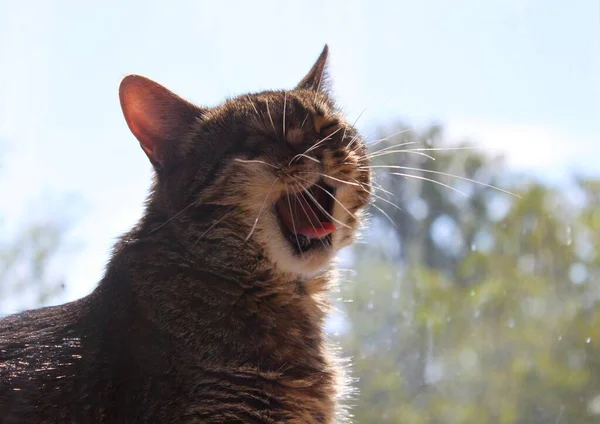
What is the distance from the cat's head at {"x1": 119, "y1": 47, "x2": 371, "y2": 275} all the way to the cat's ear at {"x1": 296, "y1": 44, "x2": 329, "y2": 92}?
7.4 inches

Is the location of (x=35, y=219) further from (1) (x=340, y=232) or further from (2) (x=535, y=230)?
(2) (x=535, y=230)

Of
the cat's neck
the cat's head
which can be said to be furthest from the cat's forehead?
the cat's neck

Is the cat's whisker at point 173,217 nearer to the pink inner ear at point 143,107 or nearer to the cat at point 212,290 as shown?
the cat at point 212,290

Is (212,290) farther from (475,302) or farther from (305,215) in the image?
(475,302)

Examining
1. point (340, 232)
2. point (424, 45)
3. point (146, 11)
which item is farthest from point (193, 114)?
point (424, 45)

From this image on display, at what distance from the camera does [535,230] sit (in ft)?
4.80

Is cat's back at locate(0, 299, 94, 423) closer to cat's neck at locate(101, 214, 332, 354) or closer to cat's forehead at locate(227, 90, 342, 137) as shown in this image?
cat's neck at locate(101, 214, 332, 354)

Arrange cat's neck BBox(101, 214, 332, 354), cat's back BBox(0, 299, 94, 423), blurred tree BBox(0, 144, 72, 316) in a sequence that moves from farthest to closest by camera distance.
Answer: blurred tree BBox(0, 144, 72, 316) < cat's neck BBox(101, 214, 332, 354) < cat's back BBox(0, 299, 94, 423)

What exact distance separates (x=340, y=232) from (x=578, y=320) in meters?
0.60

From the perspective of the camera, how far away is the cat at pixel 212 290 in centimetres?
95

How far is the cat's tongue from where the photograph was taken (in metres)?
1.09

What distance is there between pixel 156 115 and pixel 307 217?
0.33 m

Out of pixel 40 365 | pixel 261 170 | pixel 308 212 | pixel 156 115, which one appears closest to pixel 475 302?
pixel 308 212

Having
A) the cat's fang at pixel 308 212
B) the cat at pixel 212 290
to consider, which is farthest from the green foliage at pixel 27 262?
the cat's fang at pixel 308 212
